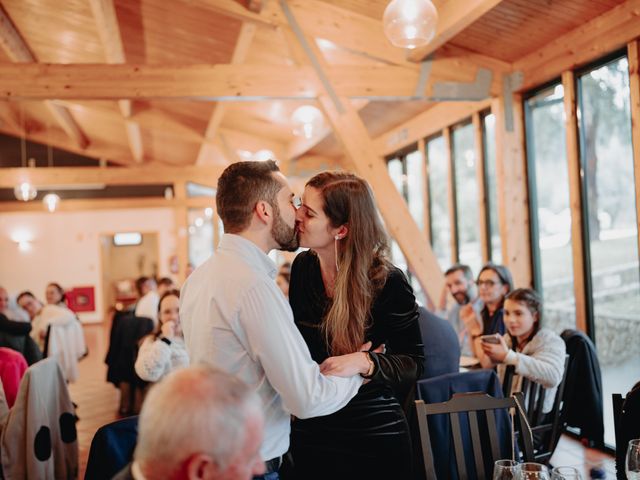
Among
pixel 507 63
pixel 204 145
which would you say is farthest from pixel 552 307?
pixel 204 145

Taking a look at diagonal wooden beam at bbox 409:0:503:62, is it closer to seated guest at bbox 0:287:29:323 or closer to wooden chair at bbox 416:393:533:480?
wooden chair at bbox 416:393:533:480

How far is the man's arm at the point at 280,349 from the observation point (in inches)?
58.7

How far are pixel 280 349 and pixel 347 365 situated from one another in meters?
0.29

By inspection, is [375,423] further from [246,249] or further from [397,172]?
[397,172]

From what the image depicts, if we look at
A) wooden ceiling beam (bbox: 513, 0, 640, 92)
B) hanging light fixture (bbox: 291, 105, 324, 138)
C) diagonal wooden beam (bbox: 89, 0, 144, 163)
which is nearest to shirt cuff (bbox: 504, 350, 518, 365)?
wooden ceiling beam (bbox: 513, 0, 640, 92)

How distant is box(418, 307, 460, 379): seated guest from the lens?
123 inches

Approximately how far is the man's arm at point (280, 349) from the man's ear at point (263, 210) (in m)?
0.20

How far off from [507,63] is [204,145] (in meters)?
8.15

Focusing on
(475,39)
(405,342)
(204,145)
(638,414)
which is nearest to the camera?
(405,342)

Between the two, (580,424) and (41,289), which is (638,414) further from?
(41,289)

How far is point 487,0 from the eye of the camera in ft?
13.5

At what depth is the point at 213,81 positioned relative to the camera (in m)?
5.43

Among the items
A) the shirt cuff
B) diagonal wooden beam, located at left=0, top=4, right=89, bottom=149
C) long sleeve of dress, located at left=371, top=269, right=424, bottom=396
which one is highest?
diagonal wooden beam, located at left=0, top=4, right=89, bottom=149

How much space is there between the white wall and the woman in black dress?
1530 centimetres
